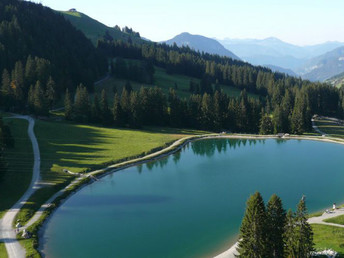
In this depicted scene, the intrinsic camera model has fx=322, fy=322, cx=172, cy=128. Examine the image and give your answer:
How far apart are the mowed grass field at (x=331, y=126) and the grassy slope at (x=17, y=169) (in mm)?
102474

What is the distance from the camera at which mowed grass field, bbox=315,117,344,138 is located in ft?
402

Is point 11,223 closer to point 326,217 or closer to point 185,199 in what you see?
point 185,199

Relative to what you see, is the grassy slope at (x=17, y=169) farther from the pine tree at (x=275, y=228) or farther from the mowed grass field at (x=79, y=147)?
the pine tree at (x=275, y=228)

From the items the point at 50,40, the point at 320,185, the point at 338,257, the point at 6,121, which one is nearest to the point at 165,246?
the point at 338,257

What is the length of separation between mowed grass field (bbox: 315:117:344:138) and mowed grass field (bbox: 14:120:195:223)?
54616 mm

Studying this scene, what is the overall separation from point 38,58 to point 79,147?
242 feet

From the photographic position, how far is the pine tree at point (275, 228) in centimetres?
3491

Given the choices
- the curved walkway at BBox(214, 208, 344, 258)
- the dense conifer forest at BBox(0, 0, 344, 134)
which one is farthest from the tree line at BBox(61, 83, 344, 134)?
the curved walkway at BBox(214, 208, 344, 258)

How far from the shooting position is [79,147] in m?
87.6

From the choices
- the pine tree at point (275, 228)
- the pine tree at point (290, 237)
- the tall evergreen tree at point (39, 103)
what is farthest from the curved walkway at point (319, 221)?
the tall evergreen tree at point (39, 103)

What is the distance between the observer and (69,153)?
82250 millimetres

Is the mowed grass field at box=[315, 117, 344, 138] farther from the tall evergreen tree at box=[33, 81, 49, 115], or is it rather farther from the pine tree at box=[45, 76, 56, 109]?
the pine tree at box=[45, 76, 56, 109]

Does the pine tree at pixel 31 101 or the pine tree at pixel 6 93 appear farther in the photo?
the pine tree at pixel 6 93

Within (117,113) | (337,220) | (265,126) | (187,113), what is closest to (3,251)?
(337,220)
